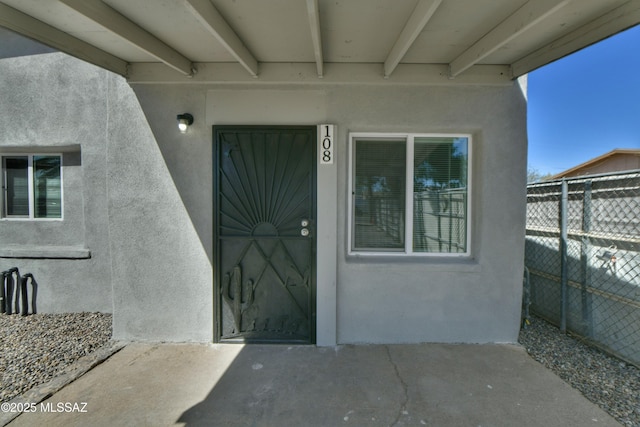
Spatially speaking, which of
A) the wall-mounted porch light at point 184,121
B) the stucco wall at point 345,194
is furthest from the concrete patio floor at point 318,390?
the wall-mounted porch light at point 184,121

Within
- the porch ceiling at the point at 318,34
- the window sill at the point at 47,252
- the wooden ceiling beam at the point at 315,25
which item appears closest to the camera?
the wooden ceiling beam at the point at 315,25

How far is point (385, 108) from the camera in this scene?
3051 millimetres

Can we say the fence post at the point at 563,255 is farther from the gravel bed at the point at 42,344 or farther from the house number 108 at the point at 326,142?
the gravel bed at the point at 42,344

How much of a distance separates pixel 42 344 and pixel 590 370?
18.4 feet

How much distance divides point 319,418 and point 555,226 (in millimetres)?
3502

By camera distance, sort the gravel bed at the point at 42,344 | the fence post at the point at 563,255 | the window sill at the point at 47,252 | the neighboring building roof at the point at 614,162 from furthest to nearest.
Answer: the neighboring building roof at the point at 614,162
the window sill at the point at 47,252
the fence post at the point at 563,255
the gravel bed at the point at 42,344

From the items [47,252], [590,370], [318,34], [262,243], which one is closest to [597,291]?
[590,370]

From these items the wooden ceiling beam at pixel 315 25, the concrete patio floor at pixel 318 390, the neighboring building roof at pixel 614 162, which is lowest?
the concrete patio floor at pixel 318 390

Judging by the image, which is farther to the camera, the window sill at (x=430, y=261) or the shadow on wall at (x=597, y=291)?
the window sill at (x=430, y=261)

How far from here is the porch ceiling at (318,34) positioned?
205 centimetres

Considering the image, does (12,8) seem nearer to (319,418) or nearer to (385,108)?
(385,108)

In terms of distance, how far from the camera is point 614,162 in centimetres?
1351

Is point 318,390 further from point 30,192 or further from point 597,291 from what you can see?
point 30,192

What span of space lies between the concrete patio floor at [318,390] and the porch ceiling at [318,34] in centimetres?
284
